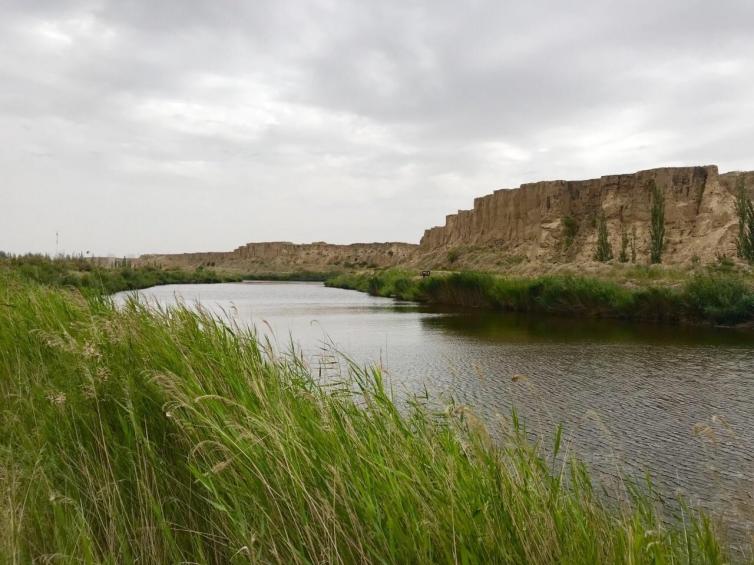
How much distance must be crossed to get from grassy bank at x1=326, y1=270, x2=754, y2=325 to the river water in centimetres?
144

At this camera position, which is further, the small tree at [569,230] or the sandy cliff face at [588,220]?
the small tree at [569,230]

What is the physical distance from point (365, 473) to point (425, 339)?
1302cm

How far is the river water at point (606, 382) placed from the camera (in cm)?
521

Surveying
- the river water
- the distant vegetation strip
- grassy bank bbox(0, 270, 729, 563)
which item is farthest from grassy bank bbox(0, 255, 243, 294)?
the river water

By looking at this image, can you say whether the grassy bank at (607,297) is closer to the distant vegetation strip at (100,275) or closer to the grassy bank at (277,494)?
the distant vegetation strip at (100,275)

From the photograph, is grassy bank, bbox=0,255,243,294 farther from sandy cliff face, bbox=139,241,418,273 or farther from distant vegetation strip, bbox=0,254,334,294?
sandy cliff face, bbox=139,241,418,273

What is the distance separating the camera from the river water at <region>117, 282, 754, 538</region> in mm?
5211

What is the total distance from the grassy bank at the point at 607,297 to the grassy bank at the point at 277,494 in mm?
16846

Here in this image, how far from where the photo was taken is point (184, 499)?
277cm

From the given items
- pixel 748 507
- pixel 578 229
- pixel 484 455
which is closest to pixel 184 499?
pixel 484 455

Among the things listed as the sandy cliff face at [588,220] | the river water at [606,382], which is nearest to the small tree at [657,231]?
the sandy cliff face at [588,220]

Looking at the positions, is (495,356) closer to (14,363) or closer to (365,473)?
(14,363)

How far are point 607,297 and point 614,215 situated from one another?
43.9 m

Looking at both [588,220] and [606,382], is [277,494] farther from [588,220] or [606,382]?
[588,220]
